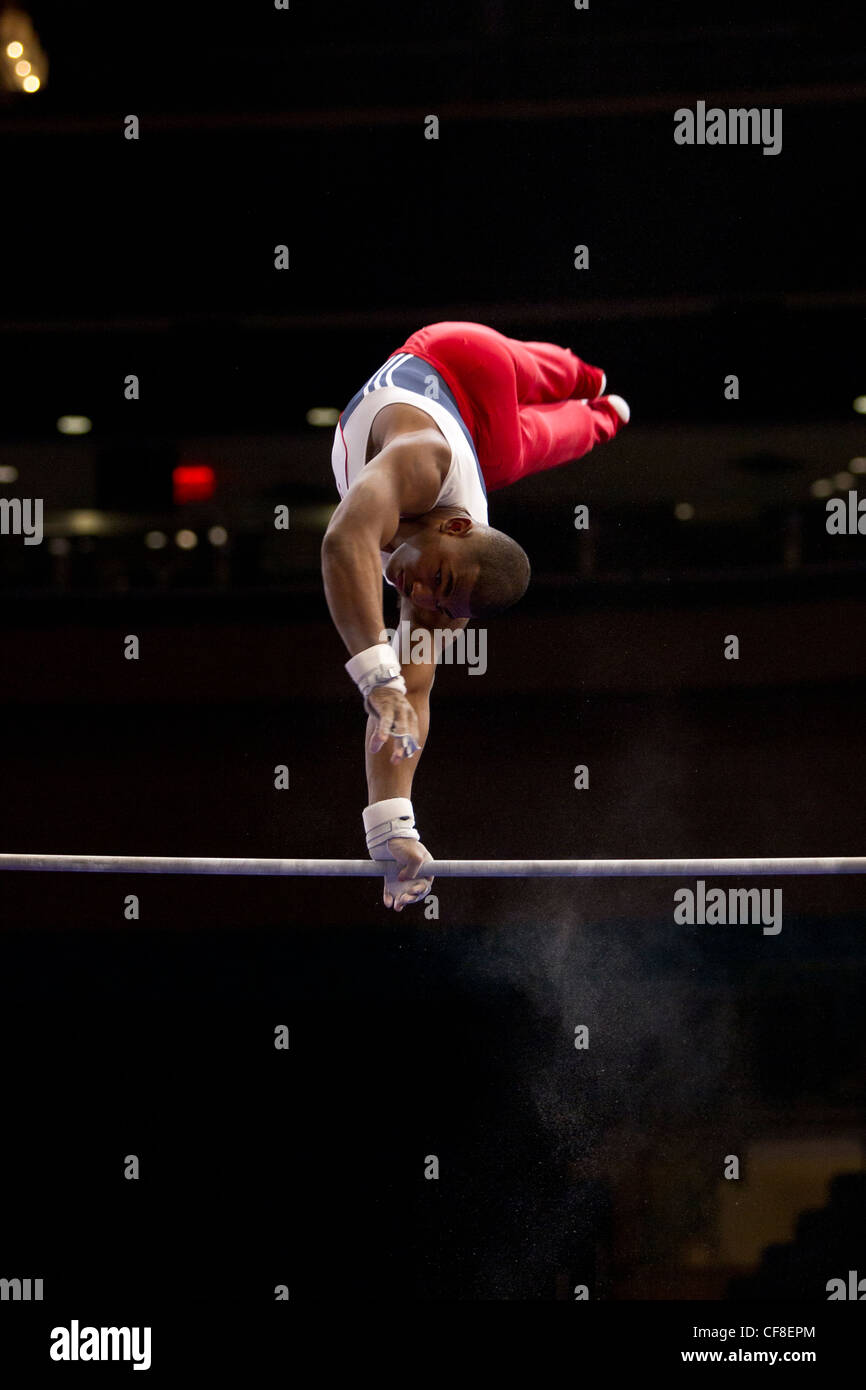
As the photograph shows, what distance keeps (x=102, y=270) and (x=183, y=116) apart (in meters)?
0.68

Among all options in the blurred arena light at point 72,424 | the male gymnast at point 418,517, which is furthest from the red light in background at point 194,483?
the male gymnast at point 418,517

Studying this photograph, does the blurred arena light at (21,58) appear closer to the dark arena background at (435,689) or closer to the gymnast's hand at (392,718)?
the dark arena background at (435,689)

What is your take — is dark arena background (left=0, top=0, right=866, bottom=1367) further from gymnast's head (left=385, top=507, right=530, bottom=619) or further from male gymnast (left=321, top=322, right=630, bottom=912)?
gymnast's head (left=385, top=507, right=530, bottom=619)

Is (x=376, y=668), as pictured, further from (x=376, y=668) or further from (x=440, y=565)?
(x=440, y=565)

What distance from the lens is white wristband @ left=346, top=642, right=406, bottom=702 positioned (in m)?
2.36

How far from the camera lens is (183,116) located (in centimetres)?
543

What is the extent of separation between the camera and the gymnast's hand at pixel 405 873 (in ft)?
8.98

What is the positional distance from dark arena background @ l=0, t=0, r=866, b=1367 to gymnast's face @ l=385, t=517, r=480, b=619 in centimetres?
292

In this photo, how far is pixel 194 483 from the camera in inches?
233

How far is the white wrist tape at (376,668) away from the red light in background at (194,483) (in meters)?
3.72

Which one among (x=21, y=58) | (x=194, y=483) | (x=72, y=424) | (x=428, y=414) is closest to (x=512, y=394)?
(x=428, y=414)

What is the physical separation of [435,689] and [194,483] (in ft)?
4.60

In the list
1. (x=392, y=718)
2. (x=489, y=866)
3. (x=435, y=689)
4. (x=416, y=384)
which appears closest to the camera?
(x=392, y=718)

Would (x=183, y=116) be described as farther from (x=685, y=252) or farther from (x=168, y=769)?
(x=168, y=769)
